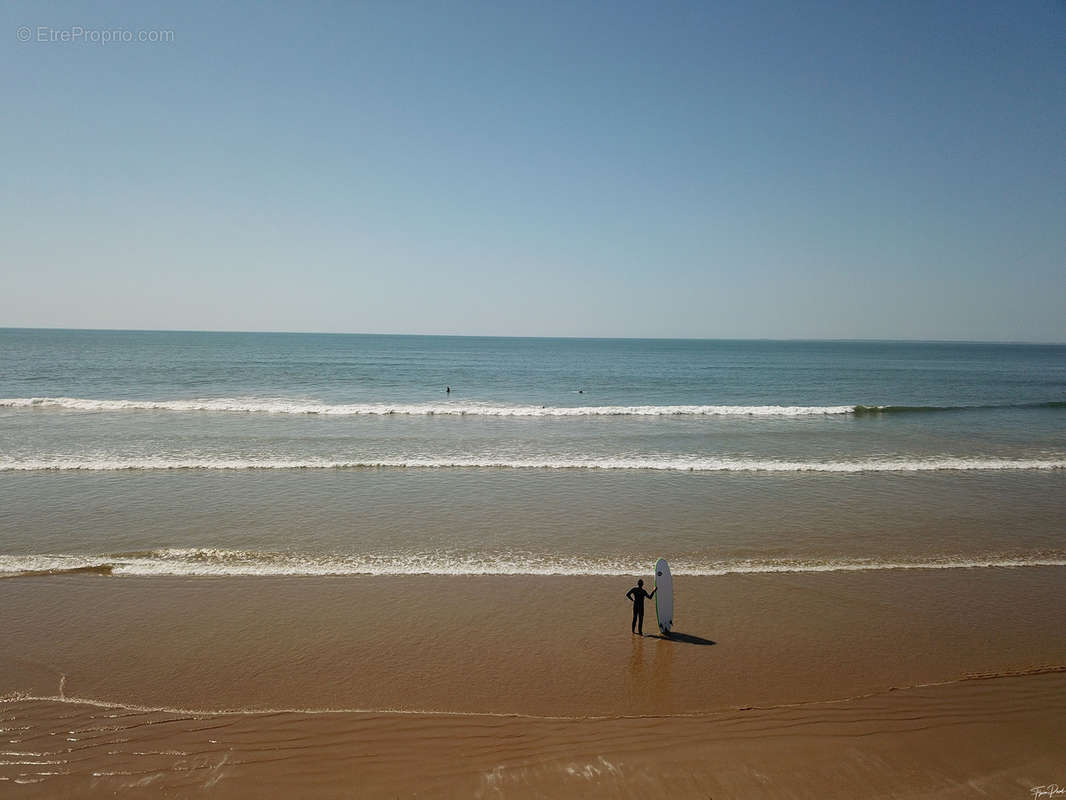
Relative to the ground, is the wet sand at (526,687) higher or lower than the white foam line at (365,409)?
lower

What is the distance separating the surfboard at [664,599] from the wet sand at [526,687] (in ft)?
1.16

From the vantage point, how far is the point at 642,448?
2425 centimetres

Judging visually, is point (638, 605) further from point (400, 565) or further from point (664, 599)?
point (400, 565)

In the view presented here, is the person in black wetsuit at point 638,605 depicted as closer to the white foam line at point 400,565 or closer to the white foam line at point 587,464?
the white foam line at point 400,565

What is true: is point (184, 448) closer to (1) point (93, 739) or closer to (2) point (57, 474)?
(2) point (57, 474)

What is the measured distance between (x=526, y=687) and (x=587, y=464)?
13345 millimetres

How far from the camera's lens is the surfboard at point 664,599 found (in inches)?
372

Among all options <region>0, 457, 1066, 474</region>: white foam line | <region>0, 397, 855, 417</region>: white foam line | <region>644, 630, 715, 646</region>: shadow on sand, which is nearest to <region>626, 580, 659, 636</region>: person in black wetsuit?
<region>644, 630, 715, 646</region>: shadow on sand

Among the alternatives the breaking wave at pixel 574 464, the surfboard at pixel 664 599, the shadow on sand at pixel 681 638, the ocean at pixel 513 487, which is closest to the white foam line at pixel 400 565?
the ocean at pixel 513 487

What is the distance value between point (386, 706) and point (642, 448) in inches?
710

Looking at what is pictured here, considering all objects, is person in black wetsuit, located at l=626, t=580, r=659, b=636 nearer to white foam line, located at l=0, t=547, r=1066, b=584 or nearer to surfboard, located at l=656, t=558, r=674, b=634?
surfboard, located at l=656, t=558, r=674, b=634

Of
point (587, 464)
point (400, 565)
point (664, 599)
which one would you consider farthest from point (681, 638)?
point (587, 464)

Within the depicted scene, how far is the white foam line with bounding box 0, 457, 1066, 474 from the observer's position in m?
19.7

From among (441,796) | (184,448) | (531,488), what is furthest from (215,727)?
(184,448)
